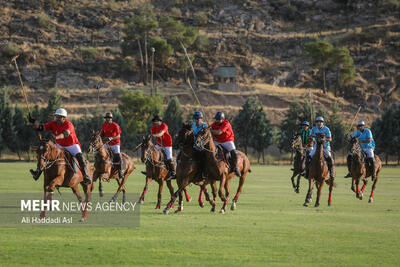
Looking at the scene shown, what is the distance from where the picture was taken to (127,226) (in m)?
18.3

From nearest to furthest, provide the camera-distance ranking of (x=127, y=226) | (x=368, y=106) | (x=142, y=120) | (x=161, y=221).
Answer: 1. (x=127, y=226)
2. (x=161, y=221)
3. (x=142, y=120)
4. (x=368, y=106)

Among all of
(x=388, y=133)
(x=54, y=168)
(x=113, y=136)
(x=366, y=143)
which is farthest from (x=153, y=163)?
(x=388, y=133)

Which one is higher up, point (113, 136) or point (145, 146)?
point (113, 136)

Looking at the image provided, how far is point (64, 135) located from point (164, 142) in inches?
253

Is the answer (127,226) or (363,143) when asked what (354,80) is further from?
(127,226)

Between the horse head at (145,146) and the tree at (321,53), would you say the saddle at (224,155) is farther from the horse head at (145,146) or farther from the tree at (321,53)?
the tree at (321,53)

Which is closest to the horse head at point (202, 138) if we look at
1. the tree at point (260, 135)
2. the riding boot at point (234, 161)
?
the riding boot at point (234, 161)

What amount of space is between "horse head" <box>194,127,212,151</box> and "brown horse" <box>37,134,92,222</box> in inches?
139

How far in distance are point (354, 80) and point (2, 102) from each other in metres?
81.1

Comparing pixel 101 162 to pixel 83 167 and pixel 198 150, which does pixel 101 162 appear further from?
pixel 83 167

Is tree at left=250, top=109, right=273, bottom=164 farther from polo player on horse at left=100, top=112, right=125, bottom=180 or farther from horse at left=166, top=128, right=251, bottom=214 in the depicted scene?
horse at left=166, top=128, right=251, bottom=214

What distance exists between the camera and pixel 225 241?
15.8 metres

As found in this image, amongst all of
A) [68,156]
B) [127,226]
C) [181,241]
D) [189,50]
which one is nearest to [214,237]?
[181,241]

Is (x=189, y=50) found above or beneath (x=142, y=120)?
above
